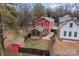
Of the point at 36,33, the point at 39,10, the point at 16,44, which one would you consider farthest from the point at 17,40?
the point at 39,10

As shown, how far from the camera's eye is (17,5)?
1.32m

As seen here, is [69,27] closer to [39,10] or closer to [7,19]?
[39,10]

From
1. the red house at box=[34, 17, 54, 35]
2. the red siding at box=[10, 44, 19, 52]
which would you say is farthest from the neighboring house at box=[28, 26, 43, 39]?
the red siding at box=[10, 44, 19, 52]

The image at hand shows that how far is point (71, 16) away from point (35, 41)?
33 cm

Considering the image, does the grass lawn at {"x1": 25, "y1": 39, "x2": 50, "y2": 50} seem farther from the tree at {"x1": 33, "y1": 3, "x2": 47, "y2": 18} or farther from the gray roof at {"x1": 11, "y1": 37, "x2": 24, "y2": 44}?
the tree at {"x1": 33, "y1": 3, "x2": 47, "y2": 18}

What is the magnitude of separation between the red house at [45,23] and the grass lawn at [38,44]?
7cm

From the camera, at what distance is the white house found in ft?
4.26

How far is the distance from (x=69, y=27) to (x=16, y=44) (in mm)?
426

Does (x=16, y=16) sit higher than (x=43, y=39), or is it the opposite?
(x=16, y=16)

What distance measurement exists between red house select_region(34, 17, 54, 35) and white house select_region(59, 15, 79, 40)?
76 mm

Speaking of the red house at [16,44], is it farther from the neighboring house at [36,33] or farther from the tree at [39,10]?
the tree at [39,10]

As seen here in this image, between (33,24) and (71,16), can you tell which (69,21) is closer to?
(71,16)

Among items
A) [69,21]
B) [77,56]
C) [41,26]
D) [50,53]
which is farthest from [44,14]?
[77,56]

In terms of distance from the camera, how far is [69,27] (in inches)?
51.1
